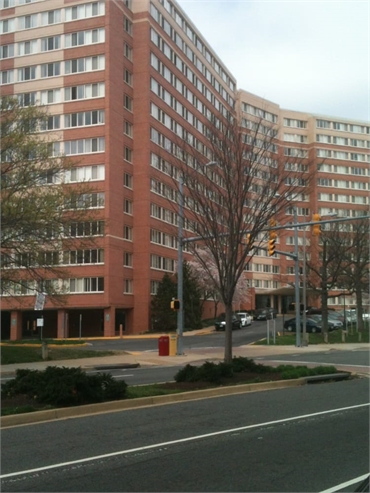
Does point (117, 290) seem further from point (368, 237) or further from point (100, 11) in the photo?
point (100, 11)

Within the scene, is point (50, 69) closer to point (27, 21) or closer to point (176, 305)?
point (27, 21)

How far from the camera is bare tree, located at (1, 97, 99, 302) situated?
2278 cm

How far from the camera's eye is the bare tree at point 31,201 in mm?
22781

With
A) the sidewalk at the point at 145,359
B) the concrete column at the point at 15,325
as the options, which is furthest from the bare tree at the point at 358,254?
the concrete column at the point at 15,325

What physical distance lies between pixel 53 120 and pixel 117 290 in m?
16.9

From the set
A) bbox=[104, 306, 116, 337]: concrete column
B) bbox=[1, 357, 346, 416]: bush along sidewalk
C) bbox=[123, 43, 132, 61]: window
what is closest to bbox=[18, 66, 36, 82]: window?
bbox=[123, 43, 132, 61]: window

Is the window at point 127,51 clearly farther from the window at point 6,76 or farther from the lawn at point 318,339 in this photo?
the lawn at point 318,339

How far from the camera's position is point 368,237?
46812 millimetres

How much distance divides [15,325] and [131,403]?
45.3 metres

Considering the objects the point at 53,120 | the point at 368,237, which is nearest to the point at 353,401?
the point at 368,237

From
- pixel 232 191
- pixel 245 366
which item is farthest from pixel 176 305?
pixel 232 191

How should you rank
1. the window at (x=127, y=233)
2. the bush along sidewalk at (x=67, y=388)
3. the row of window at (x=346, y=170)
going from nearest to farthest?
the bush along sidewalk at (x=67, y=388), the window at (x=127, y=233), the row of window at (x=346, y=170)

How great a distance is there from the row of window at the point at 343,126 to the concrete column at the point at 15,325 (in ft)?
228

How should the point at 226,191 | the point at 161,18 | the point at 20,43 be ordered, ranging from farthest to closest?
1. the point at 161,18
2. the point at 20,43
3. the point at 226,191
